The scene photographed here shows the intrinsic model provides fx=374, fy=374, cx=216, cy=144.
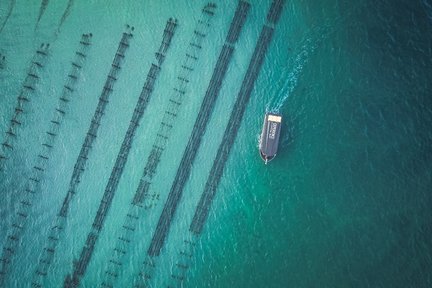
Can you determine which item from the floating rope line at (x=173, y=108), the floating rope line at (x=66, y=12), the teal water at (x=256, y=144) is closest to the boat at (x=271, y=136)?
the teal water at (x=256, y=144)

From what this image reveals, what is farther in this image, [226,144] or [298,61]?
[226,144]

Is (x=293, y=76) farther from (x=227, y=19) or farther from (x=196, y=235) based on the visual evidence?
(x=196, y=235)

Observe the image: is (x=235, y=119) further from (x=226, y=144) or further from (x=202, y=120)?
(x=202, y=120)

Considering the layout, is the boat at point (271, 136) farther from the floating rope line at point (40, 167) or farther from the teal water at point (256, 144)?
the floating rope line at point (40, 167)

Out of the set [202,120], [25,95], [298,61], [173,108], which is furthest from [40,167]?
[298,61]

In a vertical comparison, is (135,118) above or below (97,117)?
above

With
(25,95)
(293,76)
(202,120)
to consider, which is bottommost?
(25,95)

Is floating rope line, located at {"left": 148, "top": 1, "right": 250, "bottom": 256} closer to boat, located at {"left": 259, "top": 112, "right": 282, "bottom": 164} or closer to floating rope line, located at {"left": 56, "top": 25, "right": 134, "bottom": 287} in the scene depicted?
boat, located at {"left": 259, "top": 112, "right": 282, "bottom": 164}
